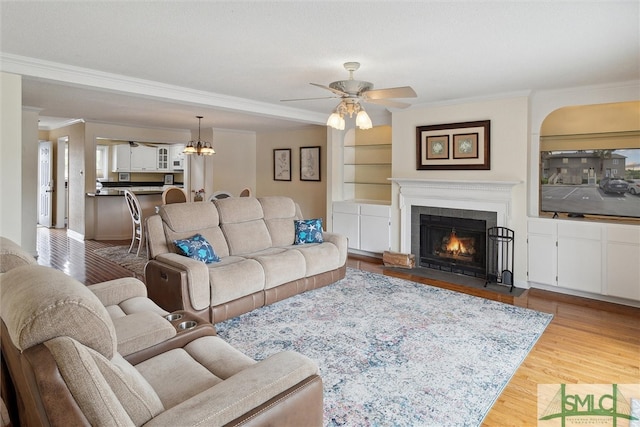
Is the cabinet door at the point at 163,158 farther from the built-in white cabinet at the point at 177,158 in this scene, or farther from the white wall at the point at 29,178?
the white wall at the point at 29,178

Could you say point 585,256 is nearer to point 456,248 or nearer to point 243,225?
point 456,248

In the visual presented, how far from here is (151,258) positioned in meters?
3.82

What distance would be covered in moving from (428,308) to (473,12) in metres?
2.68

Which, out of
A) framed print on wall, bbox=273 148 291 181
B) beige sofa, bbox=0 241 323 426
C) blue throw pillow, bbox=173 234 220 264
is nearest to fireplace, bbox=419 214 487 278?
blue throw pillow, bbox=173 234 220 264

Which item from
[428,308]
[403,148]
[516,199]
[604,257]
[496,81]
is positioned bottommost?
[428,308]

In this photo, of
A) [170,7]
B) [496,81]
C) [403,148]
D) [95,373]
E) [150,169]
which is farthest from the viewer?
[150,169]

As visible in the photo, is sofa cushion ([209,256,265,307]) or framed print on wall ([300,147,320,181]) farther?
framed print on wall ([300,147,320,181])

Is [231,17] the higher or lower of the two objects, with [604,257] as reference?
higher

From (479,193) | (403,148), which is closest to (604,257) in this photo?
(479,193)

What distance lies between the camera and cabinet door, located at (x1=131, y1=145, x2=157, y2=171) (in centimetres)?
956

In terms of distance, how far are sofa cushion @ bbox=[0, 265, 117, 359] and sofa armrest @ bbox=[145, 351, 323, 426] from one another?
327mm

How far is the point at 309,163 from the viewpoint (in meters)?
8.18

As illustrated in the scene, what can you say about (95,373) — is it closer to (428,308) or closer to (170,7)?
(170,7)

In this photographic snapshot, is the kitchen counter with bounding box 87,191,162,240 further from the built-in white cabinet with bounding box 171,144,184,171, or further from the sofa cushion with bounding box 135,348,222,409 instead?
the sofa cushion with bounding box 135,348,222,409
